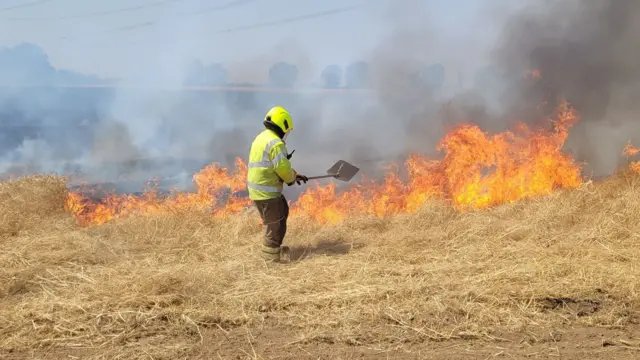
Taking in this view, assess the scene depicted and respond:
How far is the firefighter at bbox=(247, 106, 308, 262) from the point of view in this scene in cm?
670

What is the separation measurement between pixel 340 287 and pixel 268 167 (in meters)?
1.89

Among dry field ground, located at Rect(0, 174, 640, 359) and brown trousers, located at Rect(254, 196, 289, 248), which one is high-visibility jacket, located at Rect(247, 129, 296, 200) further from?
dry field ground, located at Rect(0, 174, 640, 359)

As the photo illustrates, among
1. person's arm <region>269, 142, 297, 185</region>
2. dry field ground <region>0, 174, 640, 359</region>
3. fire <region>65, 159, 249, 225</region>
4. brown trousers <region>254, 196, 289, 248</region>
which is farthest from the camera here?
fire <region>65, 159, 249, 225</region>

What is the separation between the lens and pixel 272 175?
686cm

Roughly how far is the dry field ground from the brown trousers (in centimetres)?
37

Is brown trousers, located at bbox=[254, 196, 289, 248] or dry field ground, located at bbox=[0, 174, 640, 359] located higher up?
brown trousers, located at bbox=[254, 196, 289, 248]

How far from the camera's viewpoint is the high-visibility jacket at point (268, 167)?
6.68 meters

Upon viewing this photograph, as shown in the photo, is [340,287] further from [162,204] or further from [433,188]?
[162,204]

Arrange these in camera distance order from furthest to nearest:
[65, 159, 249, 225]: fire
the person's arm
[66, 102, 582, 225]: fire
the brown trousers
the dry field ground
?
[66, 102, 582, 225]: fire, [65, 159, 249, 225]: fire, the brown trousers, the person's arm, the dry field ground

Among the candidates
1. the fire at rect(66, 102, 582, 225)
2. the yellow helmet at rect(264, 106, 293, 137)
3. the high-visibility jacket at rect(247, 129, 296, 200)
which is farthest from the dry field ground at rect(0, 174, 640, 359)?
the yellow helmet at rect(264, 106, 293, 137)

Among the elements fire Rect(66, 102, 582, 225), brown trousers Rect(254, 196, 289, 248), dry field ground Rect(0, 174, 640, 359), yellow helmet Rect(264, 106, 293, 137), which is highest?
yellow helmet Rect(264, 106, 293, 137)

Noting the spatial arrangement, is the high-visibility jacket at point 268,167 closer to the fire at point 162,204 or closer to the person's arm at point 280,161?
the person's arm at point 280,161

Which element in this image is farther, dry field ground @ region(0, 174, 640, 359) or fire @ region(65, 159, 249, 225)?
fire @ region(65, 159, 249, 225)

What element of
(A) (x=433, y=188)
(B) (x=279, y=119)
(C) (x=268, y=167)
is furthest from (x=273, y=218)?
(A) (x=433, y=188)
